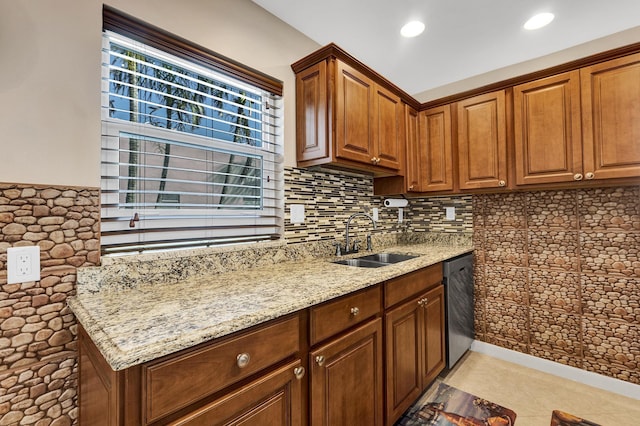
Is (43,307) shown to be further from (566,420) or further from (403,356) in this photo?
(566,420)

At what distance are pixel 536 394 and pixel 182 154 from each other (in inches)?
106

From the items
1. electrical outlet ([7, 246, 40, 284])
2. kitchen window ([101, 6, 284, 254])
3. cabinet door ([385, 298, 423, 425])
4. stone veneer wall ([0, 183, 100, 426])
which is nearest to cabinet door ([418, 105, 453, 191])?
cabinet door ([385, 298, 423, 425])

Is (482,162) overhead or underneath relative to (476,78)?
underneath

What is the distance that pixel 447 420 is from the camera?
1732 millimetres

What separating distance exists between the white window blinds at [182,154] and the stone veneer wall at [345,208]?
0.14 metres

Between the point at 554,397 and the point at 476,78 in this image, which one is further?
the point at 476,78

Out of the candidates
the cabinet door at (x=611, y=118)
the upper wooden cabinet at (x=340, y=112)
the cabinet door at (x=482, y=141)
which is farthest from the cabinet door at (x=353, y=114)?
the cabinet door at (x=611, y=118)

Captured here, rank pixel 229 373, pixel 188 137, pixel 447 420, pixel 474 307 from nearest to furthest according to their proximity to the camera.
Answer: pixel 229 373, pixel 188 137, pixel 447 420, pixel 474 307

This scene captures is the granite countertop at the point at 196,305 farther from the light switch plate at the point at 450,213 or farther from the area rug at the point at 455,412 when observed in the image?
the light switch plate at the point at 450,213

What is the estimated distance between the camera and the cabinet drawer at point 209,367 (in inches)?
28.1

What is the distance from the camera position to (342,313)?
1245 mm

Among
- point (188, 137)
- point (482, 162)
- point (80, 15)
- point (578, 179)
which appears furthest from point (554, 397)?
point (80, 15)

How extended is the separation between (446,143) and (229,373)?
7.66 ft

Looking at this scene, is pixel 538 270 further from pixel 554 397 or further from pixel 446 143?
pixel 446 143
